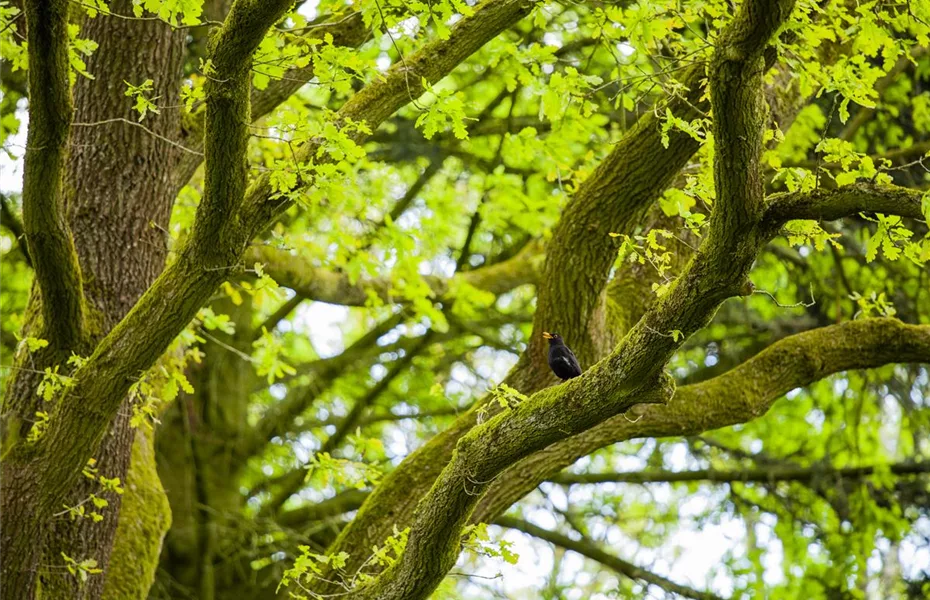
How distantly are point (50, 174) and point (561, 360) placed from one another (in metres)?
2.44

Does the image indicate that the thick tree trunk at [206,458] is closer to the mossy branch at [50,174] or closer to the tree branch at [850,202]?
the mossy branch at [50,174]

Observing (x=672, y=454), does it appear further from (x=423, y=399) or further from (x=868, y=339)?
(x=868, y=339)

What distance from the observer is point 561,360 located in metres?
4.99

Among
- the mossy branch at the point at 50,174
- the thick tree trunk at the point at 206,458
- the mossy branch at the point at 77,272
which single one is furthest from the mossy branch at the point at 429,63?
the thick tree trunk at the point at 206,458

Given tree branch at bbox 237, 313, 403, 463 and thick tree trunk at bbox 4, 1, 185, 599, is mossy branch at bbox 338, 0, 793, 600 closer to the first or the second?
thick tree trunk at bbox 4, 1, 185, 599

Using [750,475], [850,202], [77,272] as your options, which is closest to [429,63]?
[77,272]

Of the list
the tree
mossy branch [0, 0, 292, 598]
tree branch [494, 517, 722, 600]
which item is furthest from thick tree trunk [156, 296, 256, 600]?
mossy branch [0, 0, 292, 598]

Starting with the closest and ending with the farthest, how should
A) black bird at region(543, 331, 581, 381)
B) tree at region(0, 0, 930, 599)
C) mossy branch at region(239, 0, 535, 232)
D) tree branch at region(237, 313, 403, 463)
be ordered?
tree at region(0, 0, 930, 599) < mossy branch at region(239, 0, 535, 232) < black bird at region(543, 331, 581, 381) < tree branch at region(237, 313, 403, 463)

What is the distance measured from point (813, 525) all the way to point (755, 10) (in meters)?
6.32

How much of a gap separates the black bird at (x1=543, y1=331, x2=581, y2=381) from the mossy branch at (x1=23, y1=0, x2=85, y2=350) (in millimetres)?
2246

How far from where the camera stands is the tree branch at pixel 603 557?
7766mm

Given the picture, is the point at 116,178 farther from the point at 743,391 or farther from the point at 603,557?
the point at 603,557

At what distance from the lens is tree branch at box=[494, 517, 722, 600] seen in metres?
7.77

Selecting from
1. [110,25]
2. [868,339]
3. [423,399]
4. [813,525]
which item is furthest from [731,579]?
[110,25]
